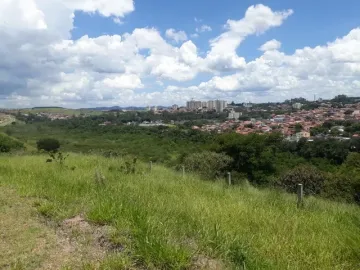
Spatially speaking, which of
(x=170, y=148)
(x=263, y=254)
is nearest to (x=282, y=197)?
(x=263, y=254)

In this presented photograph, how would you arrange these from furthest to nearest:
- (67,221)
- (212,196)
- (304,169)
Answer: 1. (304,169)
2. (212,196)
3. (67,221)

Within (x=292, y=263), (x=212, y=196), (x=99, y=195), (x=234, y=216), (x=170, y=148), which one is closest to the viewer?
(x=292, y=263)

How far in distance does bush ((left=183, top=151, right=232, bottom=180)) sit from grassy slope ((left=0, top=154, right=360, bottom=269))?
13347 mm

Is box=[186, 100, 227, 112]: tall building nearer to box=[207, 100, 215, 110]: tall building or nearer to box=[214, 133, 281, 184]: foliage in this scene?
box=[207, 100, 215, 110]: tall building

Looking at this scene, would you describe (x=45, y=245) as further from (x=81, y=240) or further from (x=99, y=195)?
(x=99, y=195)

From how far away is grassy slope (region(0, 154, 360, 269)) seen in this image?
365 cm

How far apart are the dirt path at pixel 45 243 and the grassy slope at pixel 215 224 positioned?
0.85ft

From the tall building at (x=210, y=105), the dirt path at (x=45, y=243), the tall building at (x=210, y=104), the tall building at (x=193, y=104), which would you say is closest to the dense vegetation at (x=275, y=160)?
A: the dirt path at (x=45, y=243)

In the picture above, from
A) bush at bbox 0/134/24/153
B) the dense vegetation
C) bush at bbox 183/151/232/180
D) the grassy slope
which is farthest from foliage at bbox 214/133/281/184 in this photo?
the grassy slope

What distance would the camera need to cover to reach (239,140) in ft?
98.8

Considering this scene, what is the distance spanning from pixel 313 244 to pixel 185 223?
159 centimetres

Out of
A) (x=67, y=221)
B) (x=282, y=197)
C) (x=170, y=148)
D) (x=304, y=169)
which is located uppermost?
(x=67, y=221)

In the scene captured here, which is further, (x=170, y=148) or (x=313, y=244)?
(x=170, y=148)

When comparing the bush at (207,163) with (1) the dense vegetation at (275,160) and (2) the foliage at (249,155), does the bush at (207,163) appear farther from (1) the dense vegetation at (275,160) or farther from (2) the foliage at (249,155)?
(2) the foliage at (249,155)
